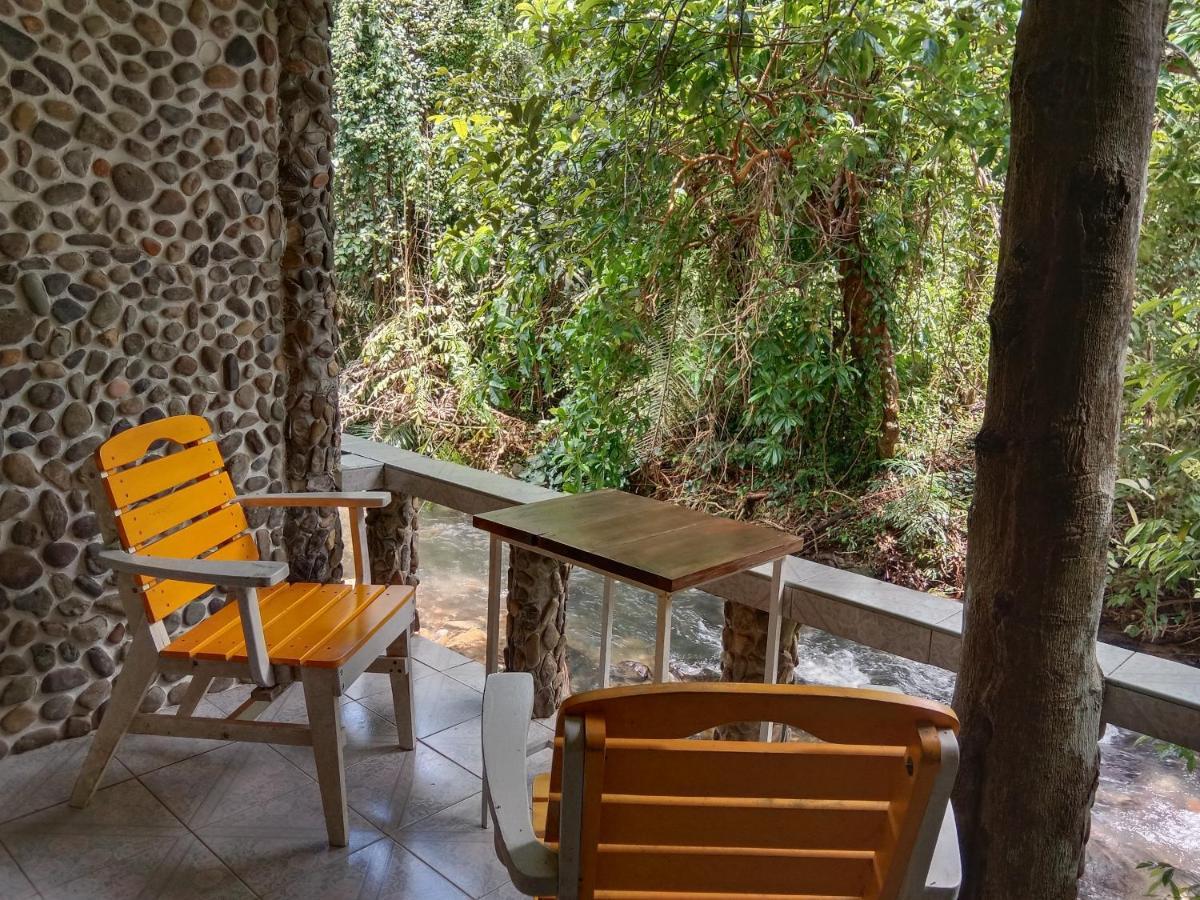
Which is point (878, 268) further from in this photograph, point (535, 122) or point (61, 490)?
point (61, 490)

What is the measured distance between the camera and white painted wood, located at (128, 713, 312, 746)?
7.32ft

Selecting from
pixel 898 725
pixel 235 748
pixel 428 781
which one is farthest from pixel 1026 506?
pixel 235 748

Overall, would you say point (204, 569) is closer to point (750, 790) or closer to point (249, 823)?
point (249, 823)

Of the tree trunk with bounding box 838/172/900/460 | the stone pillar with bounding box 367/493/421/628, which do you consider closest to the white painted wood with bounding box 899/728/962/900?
the stone pillar with bounding box 367/493/421/628

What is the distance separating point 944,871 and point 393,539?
277 centimetres

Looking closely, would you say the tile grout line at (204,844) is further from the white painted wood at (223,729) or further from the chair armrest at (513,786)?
the chair armrest at (513,786)

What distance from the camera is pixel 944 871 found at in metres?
1.17

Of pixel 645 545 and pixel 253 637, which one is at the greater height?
pixel 645 545

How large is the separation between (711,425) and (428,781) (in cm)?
312

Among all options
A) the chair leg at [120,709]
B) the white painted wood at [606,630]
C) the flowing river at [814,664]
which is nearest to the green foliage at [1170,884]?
the flowing river at [814,664]

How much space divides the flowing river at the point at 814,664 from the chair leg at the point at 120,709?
2.79 metres

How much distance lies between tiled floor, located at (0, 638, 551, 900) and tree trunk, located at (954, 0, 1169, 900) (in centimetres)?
113

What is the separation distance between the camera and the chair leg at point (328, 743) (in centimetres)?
212

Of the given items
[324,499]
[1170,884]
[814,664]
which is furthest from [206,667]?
[814,664]
